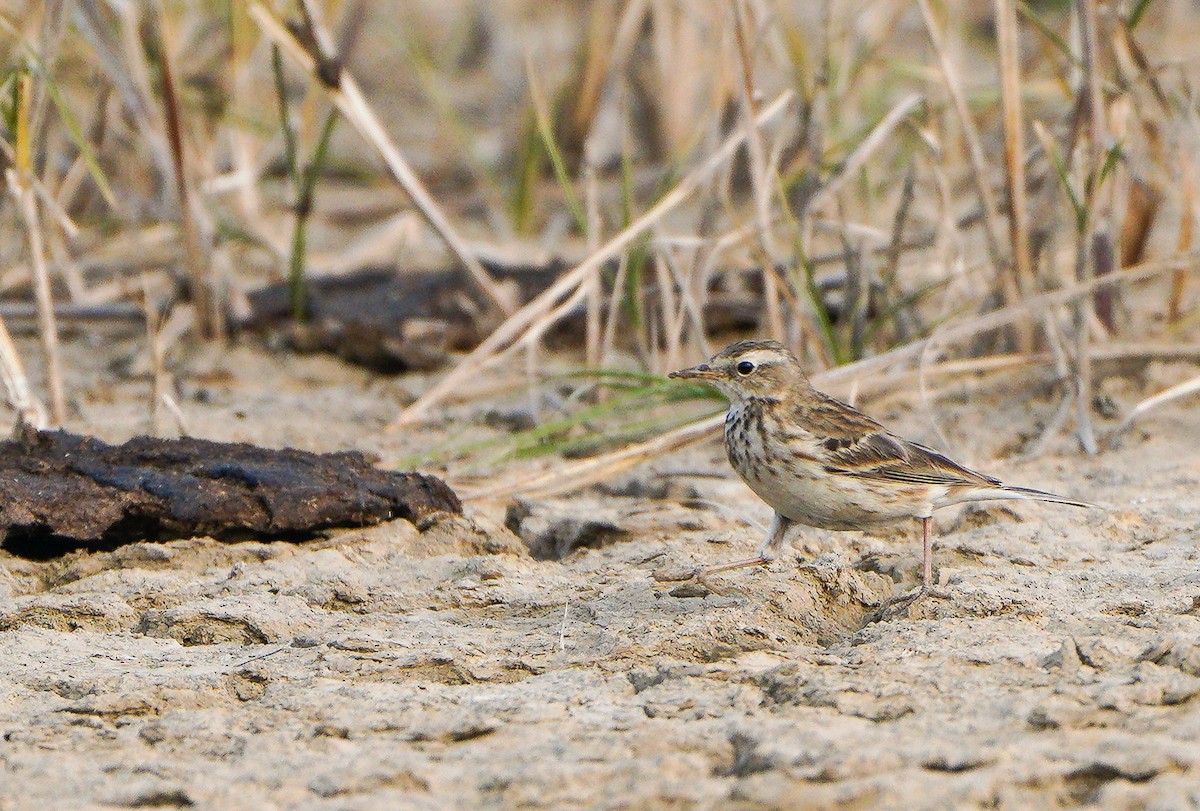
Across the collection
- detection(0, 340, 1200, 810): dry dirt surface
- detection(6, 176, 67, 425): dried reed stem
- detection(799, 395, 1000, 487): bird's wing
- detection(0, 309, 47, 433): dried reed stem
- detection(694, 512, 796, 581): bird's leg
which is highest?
detection(6, 176, 67, 425): dried reed stem

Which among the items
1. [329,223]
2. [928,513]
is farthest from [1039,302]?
[329,223]

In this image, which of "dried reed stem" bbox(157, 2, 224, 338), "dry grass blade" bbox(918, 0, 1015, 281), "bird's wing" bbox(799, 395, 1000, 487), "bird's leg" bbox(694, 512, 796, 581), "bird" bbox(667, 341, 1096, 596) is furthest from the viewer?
"dried reed stem" bbox(157, 2, 224, 338)

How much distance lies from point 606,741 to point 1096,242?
10.7 ft

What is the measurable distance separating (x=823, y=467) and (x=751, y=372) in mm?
455

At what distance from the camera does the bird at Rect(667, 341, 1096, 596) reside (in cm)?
374

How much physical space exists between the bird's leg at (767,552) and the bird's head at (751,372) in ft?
1.38

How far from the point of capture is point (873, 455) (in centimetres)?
396

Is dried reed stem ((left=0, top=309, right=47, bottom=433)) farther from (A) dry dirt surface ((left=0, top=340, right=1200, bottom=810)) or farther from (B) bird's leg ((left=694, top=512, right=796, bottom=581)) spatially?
(B) bird's leg ((left=694, top=512, right=796, bottom=581))

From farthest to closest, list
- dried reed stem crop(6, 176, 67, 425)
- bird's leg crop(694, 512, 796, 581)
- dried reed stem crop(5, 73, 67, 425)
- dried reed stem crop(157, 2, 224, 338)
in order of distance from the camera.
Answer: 1. dried reed stem crop(157, 2, 224, 338)
2. dried reed stem crop(6, 176, 67, 425)
3. dried reed stem crop(5, 73, 67, 425)
4. bird's leg crop(694, 512, 796, 581)

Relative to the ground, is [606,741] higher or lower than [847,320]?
lower

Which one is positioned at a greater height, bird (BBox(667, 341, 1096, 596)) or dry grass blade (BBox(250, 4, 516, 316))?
dry grass blade (BBox(250, 4, 516, 316))

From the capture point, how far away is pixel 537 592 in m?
3.60

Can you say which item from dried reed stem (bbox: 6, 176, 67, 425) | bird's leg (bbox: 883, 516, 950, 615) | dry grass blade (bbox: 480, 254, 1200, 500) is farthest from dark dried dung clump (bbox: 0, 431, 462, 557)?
bird's leg (bbox: 883, 516, 950, 615)

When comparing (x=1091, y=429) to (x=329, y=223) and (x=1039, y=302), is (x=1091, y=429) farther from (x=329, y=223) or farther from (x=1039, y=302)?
(x=329, y=223)
